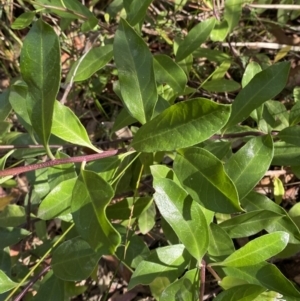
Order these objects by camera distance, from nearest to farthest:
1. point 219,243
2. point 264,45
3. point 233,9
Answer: point 219,243 < point 233,9 < point 264,45

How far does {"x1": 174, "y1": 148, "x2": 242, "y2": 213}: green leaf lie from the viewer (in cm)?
104

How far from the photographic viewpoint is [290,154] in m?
1.38

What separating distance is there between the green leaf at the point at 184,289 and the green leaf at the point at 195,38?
0.79 meters

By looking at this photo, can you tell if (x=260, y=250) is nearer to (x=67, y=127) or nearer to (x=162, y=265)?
(x=162, y=265)

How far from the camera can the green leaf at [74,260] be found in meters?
1.33

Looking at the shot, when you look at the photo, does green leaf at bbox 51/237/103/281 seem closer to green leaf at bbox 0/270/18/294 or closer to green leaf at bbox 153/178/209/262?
green leaf at bbox 0/270/18/294

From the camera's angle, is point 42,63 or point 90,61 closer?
point 42,63

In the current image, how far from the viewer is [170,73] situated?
1.57 m

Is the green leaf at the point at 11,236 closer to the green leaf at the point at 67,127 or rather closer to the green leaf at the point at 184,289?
the green leaf at the point at 67,127

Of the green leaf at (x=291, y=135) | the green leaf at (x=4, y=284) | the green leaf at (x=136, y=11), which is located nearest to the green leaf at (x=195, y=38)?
the green leaf at (x=136, y=11)

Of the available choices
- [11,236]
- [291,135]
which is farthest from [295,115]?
[11,236]

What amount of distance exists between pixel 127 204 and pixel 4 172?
68 centimetres

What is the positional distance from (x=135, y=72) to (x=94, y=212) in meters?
0.40

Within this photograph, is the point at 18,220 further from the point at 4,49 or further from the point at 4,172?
the point at 4,49
